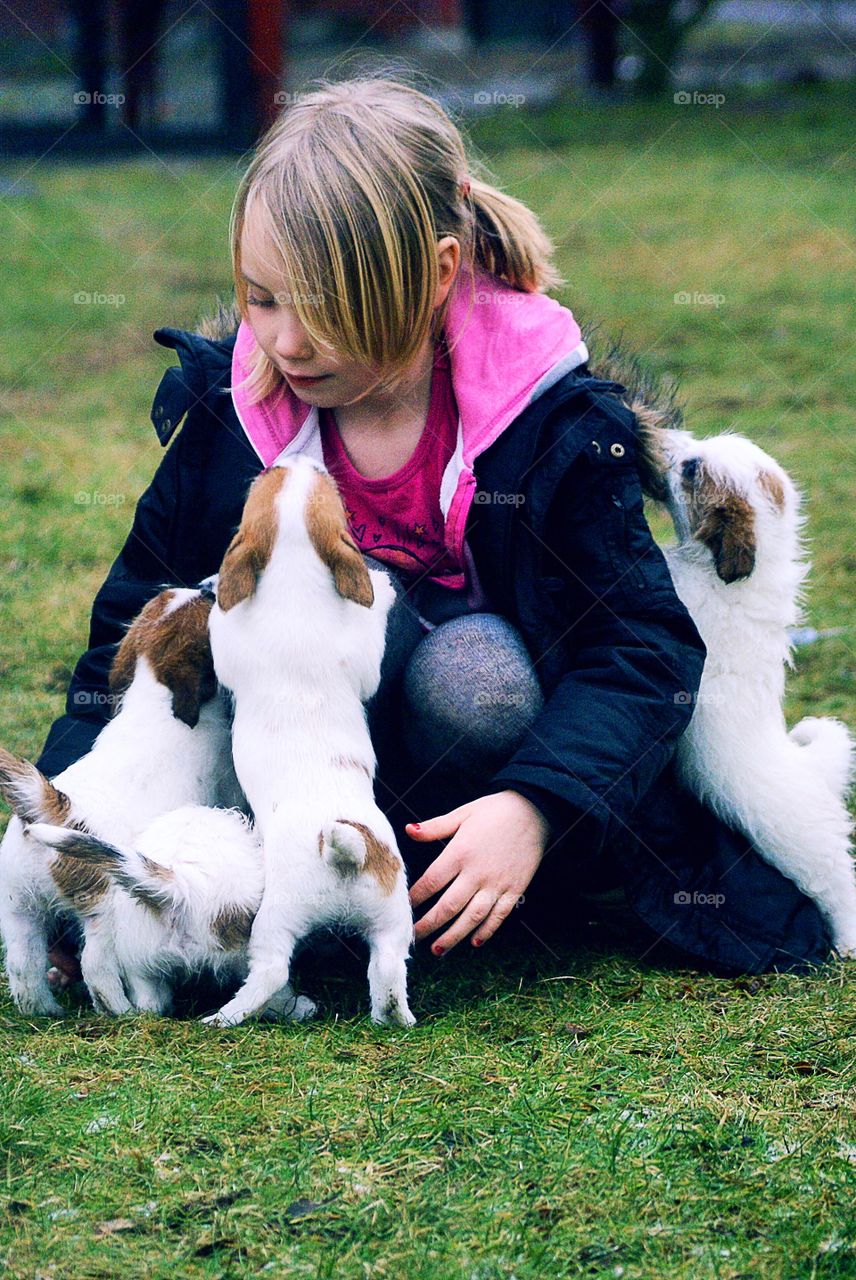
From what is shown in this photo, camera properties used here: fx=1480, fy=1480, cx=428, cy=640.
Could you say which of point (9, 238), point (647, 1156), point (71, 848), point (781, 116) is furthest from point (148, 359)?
point (781, 116)

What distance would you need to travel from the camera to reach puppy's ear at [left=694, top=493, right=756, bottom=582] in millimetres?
3346

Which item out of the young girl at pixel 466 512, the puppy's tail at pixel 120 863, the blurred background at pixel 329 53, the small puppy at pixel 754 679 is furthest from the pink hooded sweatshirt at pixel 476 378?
the blurred background at pixel 329 53

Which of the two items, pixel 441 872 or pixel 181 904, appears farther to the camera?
pixel 441 872

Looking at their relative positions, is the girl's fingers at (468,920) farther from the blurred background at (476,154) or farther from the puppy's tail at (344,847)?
the blurred background at (476,154)

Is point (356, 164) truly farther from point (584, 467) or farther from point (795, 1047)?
point (795, 1047)

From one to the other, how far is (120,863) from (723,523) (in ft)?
5.21

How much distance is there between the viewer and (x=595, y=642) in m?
3.07

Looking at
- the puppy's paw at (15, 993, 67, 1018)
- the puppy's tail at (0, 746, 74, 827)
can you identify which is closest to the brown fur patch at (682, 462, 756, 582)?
the puppy's tail at (0, 746, 74, 827)

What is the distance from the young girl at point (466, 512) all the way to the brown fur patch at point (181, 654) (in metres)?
0.26

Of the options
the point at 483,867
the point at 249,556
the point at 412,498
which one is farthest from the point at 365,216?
the point at 483,867

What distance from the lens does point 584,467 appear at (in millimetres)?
2998

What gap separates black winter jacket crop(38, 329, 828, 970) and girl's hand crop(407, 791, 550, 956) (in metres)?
0.06

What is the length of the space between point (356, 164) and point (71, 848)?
1432mm

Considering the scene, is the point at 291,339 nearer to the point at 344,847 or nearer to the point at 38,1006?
the point at 344,847
